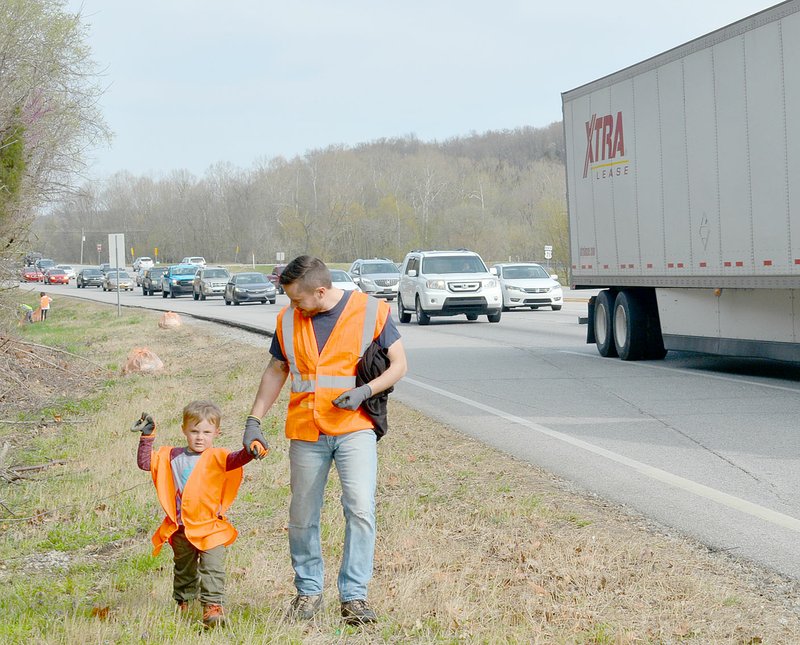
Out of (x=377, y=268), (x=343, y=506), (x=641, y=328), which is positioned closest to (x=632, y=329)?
(x=641, y=328)

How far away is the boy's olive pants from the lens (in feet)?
18.1

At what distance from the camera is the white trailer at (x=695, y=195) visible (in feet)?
45.9

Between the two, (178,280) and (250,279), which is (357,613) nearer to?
(250,279)

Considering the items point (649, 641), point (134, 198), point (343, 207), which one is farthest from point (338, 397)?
point (134, 198)

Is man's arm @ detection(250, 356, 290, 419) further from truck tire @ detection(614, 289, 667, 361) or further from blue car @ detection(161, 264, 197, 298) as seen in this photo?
blue car @ detection(161, 264, 197, 298)

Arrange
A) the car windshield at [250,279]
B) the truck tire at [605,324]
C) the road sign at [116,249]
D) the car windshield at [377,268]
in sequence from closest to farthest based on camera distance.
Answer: the truck tire at [605,324], the road sign at [116,249], the car windshield at [377,268], the car windshield at [250,279]

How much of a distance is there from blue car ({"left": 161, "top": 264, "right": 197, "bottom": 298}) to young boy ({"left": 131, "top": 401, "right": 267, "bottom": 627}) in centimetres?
6125

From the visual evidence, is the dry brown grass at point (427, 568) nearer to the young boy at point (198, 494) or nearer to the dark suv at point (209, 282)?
the young boy at point (198, 494)

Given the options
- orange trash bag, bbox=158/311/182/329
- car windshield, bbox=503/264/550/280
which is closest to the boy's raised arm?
orange trash bag, bbox=158/311/182/329

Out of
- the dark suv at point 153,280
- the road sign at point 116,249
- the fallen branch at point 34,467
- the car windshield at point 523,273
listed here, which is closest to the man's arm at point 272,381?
the fallen branch at point 34,467

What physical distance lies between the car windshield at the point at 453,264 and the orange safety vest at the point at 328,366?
25.3 meters

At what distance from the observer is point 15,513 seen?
377 inches

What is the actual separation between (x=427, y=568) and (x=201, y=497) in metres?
1.33

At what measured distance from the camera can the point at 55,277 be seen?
100125 millimetres
